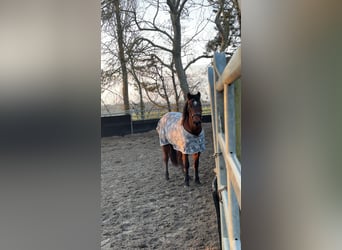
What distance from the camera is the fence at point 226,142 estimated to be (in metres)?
0.86

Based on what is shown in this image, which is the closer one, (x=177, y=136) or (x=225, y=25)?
(x=225, y=25)

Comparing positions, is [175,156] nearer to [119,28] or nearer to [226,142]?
[226,142]

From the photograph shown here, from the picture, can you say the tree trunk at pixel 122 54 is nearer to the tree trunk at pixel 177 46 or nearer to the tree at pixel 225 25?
the tree trunk at pixel 177 46

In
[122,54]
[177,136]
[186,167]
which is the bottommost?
[186,167]

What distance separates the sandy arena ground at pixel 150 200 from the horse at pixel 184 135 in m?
0.02

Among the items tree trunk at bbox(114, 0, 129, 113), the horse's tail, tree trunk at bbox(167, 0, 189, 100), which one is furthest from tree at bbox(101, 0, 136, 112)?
the horse's tail

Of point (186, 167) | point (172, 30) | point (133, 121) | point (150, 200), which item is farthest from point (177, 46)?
point (150, 200)

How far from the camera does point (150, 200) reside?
3.39 feet

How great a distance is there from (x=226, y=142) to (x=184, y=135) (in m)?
0.19

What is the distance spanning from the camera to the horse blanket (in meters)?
1.01

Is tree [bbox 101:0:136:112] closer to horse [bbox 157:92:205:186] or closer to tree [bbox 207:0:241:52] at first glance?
horse [bbox 157:92:205:186]

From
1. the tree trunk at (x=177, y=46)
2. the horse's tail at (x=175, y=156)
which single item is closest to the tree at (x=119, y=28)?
the tree trunk at (x=177, y=46)

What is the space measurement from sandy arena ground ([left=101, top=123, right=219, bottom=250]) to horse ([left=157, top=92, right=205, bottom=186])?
21mm
